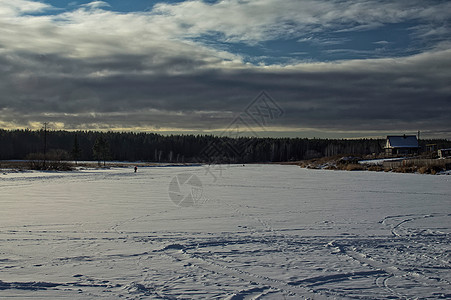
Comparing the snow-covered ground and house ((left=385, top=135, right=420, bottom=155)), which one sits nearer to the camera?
the snow-covered ground

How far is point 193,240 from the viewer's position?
7781 millimetres

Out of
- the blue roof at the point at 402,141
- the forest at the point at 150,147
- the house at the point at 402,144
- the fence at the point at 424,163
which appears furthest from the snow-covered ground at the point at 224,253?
the forest at the point at 150,147

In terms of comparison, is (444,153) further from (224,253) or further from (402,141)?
(224,253)

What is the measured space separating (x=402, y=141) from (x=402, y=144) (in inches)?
27.9

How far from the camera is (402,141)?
228ft

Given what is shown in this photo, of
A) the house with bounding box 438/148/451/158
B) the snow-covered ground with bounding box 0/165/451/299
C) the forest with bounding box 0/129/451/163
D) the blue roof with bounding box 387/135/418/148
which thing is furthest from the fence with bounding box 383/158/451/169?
the forest with bounding box 0/129/451/163

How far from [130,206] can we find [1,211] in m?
3.65

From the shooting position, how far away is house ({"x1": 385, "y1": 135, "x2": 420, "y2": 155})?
225ft

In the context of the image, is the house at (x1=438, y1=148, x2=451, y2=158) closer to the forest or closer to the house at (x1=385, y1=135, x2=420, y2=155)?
the house at (x1=385, y1=135, x2=420, y2=155)

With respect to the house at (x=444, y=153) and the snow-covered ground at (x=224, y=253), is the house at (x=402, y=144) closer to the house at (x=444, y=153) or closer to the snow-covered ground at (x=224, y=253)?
the house at (x=444, y=153)

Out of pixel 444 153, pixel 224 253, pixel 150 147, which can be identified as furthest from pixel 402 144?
pixel 150 147

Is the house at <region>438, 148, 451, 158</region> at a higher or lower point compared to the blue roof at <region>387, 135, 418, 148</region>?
lower

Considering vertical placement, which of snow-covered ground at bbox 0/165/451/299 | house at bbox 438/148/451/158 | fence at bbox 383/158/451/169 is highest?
house at bbox 438/148/451/158

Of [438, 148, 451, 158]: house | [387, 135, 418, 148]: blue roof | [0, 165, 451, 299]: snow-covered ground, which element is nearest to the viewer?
[0, 165, 451, 299]: snow-covered ground
